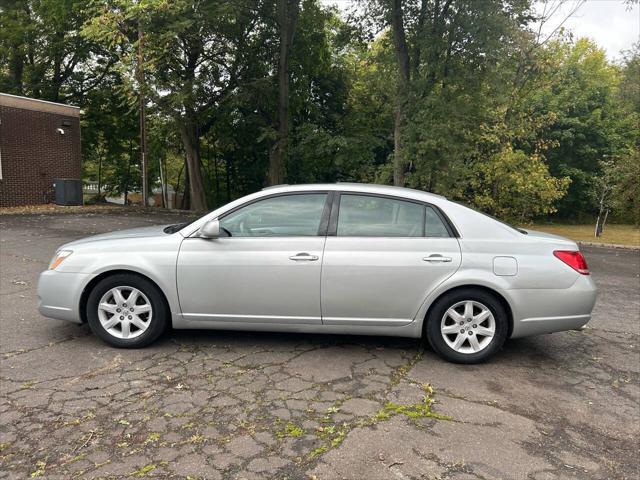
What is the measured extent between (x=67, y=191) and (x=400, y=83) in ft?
46.2

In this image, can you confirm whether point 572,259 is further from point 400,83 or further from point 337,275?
point 400,83

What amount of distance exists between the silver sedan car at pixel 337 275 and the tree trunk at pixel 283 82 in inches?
579

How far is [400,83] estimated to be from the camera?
14.4 meters

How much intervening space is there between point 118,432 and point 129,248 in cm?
179

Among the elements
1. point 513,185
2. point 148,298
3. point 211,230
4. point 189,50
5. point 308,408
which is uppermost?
point 189,50

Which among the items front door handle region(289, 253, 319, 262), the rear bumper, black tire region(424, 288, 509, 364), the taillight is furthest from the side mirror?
the taillight

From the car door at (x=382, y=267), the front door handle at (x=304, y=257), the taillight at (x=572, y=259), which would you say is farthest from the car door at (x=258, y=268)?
the taillight at (x=572, y=259)

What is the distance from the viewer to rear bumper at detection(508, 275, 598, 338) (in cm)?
400

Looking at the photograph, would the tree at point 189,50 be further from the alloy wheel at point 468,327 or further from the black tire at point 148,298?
the alloy wheel at point 468,327

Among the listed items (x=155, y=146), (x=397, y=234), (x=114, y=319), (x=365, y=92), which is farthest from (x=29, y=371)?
(x=155, y=146)

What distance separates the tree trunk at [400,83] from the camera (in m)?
14.1

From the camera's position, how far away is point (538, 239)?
4.17 m

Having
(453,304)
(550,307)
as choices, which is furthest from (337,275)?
(550,307)

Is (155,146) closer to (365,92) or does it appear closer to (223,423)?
(365,92)
